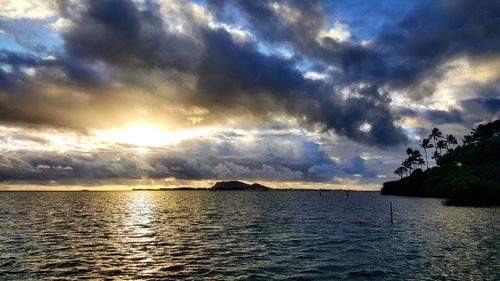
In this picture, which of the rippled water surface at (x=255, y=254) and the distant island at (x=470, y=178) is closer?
the rippled water surface at (x=255, y=254)

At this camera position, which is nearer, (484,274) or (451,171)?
(484,274)

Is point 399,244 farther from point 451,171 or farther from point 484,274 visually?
point 451,171

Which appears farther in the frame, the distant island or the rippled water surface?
the distant island

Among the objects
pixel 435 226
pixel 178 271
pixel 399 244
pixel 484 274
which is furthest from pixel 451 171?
pixel 178 271

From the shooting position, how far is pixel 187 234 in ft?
188

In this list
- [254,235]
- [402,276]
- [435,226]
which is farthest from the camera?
[435,226]

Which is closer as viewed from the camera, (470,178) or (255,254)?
(255,254)

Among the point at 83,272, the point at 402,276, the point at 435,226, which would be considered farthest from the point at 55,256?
the point at 435,226

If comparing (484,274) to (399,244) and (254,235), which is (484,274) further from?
(254,235)

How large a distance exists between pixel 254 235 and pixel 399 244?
20413 millimetres

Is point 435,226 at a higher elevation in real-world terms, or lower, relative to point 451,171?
lower

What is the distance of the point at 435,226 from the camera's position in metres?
64.4

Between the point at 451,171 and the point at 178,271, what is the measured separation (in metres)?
184

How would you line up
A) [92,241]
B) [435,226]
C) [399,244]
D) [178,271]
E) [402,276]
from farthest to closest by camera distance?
[435,226] < [92,241] < [399,244] < [178,271] < [402,276]
